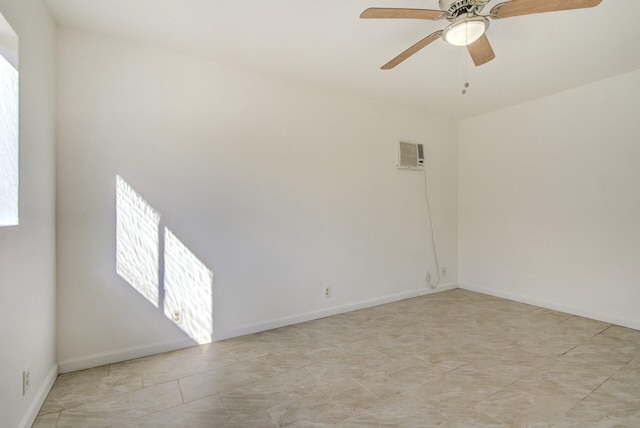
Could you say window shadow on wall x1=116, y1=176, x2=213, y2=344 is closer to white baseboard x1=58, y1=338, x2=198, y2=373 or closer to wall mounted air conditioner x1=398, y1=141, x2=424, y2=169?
white baseboard x1=58, y1=338, x2=198, y2=373

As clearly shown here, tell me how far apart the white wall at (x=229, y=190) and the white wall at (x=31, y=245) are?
16 cm

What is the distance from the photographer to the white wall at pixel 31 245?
1454mm

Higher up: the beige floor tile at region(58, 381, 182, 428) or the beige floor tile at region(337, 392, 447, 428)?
the beige floor tile at region(58, 381, 182, 428)

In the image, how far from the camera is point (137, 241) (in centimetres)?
244

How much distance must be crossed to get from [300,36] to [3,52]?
1.73 m

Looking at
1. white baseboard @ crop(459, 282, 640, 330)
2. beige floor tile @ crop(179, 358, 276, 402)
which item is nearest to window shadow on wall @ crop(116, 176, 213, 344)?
beige floor tile @ crop(179, 358, 276, 402)

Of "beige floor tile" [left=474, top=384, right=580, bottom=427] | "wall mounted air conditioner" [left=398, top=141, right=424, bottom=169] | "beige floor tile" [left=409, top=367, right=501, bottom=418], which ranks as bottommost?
"beige floor tile" [left=474, top=384, right=580, bottom=427]

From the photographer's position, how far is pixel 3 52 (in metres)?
1.54

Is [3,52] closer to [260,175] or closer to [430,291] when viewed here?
[260,175]

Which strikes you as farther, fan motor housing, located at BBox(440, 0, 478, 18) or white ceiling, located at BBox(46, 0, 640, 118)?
white ceiling, located at BBox(46, 0, 640, 118)

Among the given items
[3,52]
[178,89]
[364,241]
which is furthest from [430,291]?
[3,52]

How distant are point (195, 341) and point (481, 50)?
3.11 metres

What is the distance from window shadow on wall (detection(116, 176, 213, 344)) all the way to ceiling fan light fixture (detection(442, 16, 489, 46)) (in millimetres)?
2450

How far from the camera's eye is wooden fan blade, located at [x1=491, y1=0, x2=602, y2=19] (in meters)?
1.49
